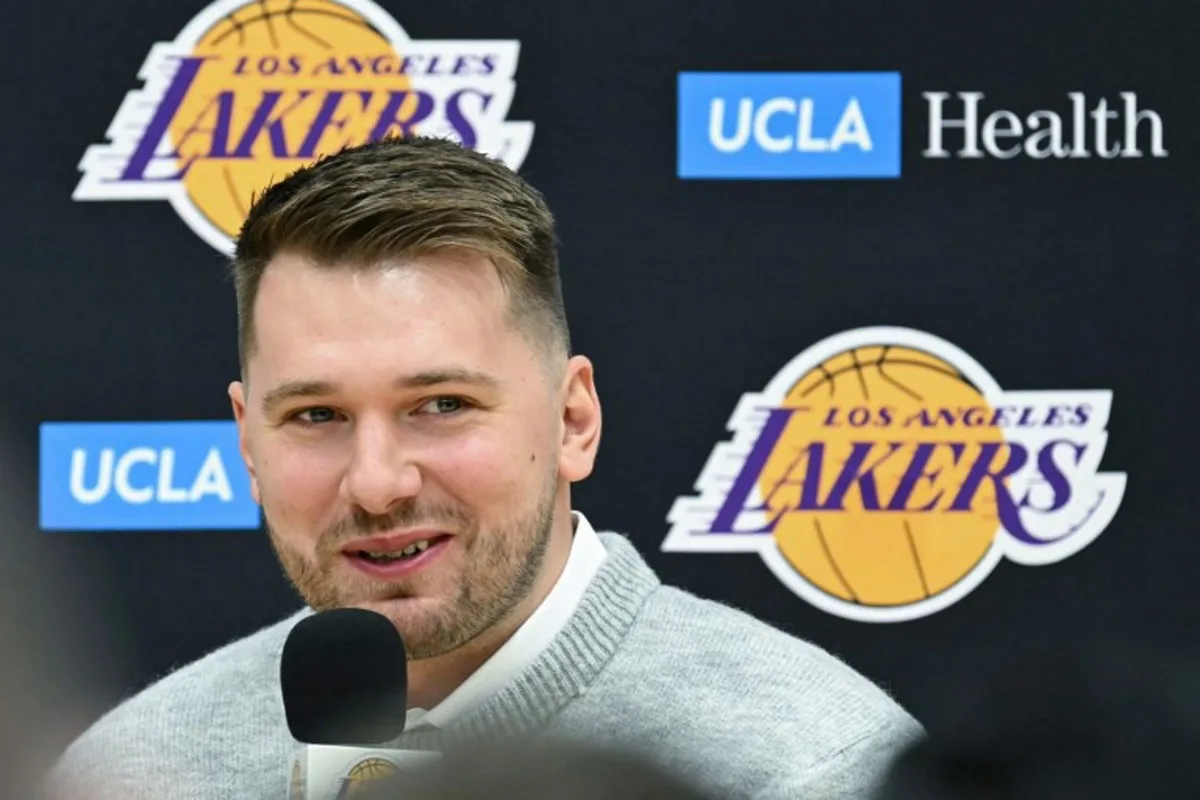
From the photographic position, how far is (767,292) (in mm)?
2027

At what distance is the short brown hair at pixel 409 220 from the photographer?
123 cm

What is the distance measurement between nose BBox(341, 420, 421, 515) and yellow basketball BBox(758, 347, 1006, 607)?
35.5 inches

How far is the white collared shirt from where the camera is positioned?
127 cm

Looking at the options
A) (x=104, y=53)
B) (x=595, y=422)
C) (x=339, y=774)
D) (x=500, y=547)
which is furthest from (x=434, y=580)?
(x=104, y=53)

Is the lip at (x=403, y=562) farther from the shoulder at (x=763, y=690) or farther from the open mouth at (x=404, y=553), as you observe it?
the shoulder at (x=763, y=690)

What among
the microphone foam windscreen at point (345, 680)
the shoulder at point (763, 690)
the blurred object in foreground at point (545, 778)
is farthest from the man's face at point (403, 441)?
the blurred object in foreground at point (545, 778)

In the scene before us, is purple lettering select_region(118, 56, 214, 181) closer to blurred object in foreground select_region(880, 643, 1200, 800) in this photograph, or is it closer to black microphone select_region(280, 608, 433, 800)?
black microphone select_region(280, 608, 433, 800)

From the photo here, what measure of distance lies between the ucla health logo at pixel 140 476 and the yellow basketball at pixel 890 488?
0.63 meters

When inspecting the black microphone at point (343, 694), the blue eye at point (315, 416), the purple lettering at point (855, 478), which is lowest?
the black microphone at point (343, 694)

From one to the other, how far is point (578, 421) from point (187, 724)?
1.29 ft

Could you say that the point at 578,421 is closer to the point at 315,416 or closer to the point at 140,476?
the point at 315,416

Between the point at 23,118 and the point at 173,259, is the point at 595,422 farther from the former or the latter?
the point at 23,118

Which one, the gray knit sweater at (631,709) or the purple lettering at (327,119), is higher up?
the purple lettering at (327,119)

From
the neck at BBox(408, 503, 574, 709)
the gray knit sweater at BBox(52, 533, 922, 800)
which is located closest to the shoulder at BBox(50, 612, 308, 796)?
the gray knit sweater at BBox(52, 533, 922, 800)
